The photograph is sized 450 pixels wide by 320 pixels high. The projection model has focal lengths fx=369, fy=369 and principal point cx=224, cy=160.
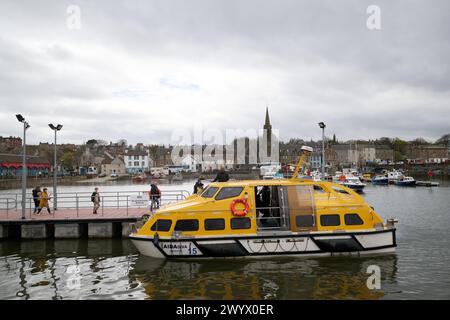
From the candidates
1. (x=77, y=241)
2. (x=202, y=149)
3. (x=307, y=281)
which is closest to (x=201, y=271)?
(x=307, y=281)

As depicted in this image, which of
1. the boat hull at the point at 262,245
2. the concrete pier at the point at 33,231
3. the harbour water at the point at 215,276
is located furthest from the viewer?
the concrete pier at the point at 33,231

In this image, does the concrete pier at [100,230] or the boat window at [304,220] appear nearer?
the boat window at [304,220]

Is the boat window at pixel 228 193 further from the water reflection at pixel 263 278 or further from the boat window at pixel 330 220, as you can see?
the boat window at pixel 330 220

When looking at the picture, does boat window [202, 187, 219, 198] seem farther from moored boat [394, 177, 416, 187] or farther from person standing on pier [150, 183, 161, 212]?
moored boat [394, 177, 416, 187]

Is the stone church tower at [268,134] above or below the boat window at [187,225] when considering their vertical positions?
above

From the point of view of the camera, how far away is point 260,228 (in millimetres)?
15359

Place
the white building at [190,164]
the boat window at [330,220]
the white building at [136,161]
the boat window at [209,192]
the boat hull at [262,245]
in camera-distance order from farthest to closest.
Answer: the white building at [190,164] < the white building at [136,161] < the boat window at [209,192] < the boat window at [330,220] < the boat hull at [262,245]

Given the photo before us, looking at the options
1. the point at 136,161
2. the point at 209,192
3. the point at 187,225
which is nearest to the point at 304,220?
the point at 209,192

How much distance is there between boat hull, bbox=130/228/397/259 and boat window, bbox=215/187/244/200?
5.58ft

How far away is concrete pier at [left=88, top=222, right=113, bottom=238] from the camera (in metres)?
20.3

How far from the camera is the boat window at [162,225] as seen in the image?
15031 mm

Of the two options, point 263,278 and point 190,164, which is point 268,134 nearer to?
point 190,164

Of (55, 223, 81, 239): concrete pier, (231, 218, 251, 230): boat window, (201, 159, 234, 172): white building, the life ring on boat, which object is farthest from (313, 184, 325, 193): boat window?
(201, 159, 234, 172): white building

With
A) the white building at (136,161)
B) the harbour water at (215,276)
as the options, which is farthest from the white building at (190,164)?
the harbour water at (215,276)
